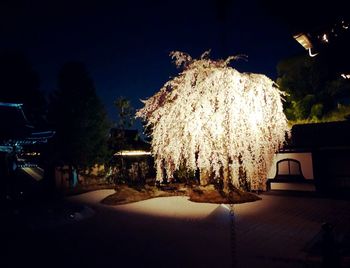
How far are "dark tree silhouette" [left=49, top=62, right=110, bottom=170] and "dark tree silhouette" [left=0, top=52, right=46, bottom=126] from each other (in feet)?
7.19

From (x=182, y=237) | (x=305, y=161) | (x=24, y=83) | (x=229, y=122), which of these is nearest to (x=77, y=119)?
(x=24, y=83)

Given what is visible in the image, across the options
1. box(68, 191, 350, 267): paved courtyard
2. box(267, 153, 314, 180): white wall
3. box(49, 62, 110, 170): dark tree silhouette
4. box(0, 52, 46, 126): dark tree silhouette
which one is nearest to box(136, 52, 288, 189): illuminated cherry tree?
box(68, 191, 350, 267): paved courtyard

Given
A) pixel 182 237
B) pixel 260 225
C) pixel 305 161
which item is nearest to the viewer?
pixel 182 237

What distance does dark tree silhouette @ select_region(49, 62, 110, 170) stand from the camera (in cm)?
2059

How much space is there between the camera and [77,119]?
68.5 ft

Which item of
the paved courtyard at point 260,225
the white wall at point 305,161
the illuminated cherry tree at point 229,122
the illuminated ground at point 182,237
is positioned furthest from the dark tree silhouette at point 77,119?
the white wall at point 305,161

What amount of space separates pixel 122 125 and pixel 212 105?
13551 millimetres

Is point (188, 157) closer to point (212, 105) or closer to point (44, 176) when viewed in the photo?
point (212, 105)

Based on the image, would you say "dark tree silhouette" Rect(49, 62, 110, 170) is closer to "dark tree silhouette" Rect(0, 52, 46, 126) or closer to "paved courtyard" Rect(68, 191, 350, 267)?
"dark tree silhouette" Rect(0, 52, 46, 126)

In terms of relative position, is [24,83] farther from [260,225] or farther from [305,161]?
[260,225]

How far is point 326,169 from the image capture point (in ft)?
48.4

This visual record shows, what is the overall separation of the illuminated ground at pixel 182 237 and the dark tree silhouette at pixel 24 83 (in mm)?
13687

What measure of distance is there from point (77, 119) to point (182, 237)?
1525 centimetres

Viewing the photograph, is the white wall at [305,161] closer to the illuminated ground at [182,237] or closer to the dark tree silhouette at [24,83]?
the illuminated ground at [182,237]
